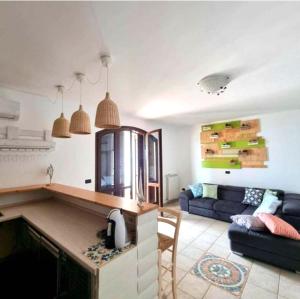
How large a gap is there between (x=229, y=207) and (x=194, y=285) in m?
2.31

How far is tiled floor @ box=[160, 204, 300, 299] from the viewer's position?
1.97 meters

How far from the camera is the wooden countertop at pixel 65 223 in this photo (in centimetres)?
138

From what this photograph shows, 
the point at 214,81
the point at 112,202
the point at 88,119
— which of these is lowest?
the point at 112,202

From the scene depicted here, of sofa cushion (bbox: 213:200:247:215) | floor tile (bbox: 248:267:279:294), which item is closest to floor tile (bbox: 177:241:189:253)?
floor tile (bbox: 248:267:279:294)

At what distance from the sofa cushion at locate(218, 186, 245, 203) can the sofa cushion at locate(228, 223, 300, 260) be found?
1.76 meters

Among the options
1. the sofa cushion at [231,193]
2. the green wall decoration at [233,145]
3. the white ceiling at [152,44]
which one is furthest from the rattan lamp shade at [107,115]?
the green wall decoration at [233,145]

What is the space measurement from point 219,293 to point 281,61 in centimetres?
265

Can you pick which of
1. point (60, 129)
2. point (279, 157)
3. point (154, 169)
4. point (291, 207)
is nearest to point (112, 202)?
point (60, 129)

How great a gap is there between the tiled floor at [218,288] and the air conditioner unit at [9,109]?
3.00 m

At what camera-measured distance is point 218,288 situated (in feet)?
6.74

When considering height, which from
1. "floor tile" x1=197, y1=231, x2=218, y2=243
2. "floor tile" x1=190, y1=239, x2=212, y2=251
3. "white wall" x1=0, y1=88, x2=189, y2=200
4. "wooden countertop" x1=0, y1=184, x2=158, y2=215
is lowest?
"floor tile" x1=190, y1=239, x2=212, y2=251

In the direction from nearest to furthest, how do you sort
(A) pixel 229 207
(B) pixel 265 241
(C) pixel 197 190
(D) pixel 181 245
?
(B) pixel 265 241 < (D) pixel 181 245 < (A) pixel 229 207 < (C) pixel 197 190

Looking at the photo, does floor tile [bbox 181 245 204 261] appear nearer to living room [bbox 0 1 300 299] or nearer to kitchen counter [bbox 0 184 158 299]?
living room [bbox 0 1 300 299]

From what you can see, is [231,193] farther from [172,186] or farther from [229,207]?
[172,186]
